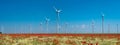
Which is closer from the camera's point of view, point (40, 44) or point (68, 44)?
point (68, 44)

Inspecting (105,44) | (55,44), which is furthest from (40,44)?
(105,44)

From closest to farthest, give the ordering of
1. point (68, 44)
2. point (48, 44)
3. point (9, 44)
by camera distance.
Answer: point (68, 44), point (48, 44), point (9, 44)

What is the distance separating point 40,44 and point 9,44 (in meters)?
1.71

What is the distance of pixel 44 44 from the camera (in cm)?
1438

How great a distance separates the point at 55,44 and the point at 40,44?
4.86 feet

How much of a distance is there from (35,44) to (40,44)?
0.28m

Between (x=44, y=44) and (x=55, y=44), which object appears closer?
(x=55, y=44)

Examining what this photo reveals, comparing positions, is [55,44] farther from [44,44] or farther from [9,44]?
[9,44]

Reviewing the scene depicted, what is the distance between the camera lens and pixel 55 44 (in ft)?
42.7

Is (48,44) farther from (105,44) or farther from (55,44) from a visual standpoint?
(105,44)

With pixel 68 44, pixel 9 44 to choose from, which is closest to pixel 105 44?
pixel 68 44

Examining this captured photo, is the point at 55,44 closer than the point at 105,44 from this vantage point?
Yes

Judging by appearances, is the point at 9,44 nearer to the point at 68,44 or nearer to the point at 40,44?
the point at 40,44

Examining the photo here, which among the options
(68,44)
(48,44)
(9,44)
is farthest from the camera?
(9,44)
